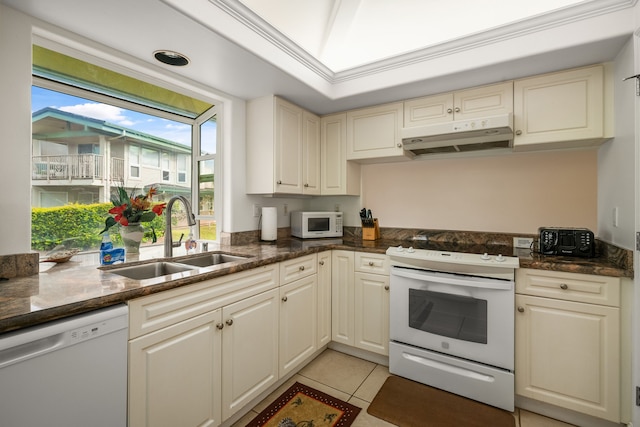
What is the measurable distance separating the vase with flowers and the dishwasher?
91cm

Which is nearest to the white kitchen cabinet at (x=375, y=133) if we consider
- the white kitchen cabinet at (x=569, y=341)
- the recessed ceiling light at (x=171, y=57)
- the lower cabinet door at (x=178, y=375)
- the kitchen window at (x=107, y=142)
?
the kitchen window at (x=107, y=142)

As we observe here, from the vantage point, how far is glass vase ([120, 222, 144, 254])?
1.88m

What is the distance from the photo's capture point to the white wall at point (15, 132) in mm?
1373

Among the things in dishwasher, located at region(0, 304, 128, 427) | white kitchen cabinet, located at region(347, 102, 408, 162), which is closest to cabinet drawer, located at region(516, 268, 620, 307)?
white kitchen cabinet, located at region(347, 102, 408, 162)

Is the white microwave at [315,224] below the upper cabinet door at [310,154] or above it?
below

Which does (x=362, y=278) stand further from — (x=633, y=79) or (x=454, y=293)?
(x=633, y=79)

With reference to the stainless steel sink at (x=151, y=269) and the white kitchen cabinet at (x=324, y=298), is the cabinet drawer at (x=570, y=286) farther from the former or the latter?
the stainless steel sink at (x=151, y=269)

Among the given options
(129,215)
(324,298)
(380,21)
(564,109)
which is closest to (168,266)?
(129,215)

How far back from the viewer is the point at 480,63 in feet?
6.19

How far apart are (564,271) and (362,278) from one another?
1.27 metres

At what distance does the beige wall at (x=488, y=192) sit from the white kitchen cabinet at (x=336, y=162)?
0.83 feet

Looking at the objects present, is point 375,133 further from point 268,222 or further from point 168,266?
point 168,266

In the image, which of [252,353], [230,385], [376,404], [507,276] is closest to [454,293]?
[507,276]

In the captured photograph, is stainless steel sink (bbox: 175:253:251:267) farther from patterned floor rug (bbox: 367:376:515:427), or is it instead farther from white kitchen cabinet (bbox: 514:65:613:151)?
white kitchen cabinet (bbox: 514:65:613:151)
